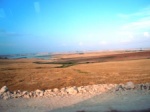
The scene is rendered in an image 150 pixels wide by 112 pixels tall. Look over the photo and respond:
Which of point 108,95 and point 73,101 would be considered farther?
point 108,95

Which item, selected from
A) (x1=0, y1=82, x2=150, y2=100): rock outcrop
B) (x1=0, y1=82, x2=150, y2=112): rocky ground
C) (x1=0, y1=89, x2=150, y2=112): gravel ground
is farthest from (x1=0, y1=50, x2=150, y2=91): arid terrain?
(x1=0, y1=89, x2=150, y2=112): gravel ground

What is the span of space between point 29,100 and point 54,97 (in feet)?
4.91

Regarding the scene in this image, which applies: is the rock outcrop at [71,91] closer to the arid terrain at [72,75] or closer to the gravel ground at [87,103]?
the gravel ground at [87,103]

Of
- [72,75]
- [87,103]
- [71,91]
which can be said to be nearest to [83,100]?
[87,103]

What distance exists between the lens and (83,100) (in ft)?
39.3

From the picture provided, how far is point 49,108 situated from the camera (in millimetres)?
10797

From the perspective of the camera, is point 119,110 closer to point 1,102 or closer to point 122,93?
point 122,93

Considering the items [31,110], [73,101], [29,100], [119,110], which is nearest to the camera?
[119,110]

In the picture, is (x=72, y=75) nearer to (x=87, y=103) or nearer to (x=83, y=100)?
(x=83, y=100)

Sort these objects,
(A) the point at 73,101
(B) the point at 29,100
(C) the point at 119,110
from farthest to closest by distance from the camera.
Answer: (B) the point at 29,100 < (A) the point at 73,101 < (C) the point at 119,110

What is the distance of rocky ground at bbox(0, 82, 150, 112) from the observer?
1035 centimetres

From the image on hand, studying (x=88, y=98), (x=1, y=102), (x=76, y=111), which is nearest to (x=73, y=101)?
(x=88, y=98)

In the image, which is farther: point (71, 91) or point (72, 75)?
point (72, 75)

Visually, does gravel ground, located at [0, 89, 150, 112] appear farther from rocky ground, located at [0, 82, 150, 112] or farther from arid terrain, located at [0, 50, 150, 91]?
arid terrain, located at [0, 50, 150, 91]
